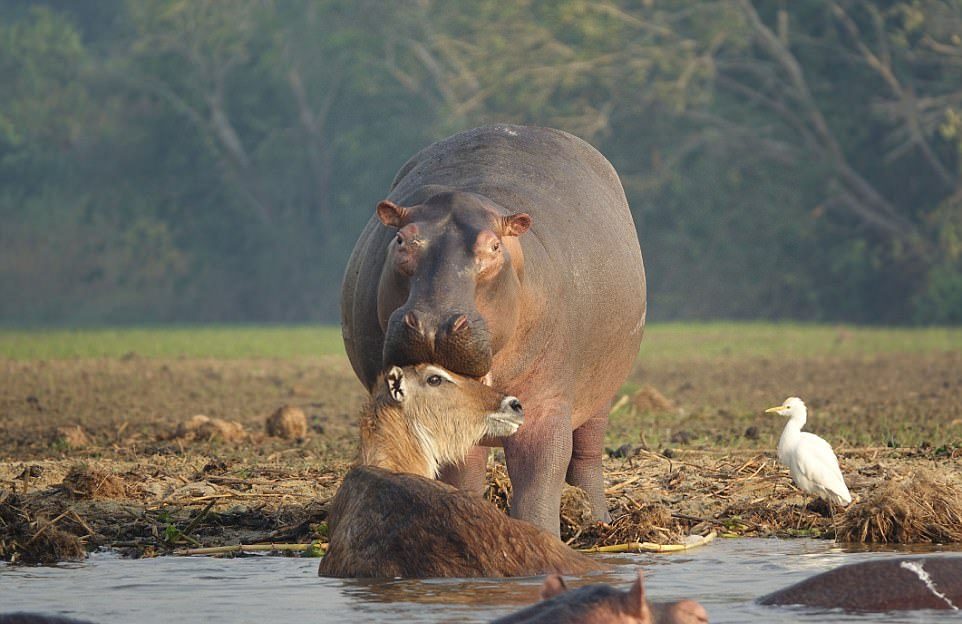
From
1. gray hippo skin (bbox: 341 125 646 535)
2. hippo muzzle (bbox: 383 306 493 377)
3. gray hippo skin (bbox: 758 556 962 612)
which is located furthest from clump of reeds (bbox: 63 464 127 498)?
gray hippo skin (bbox: 758 556 962 612)

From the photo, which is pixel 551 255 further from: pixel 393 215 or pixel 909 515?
pixel 909 515

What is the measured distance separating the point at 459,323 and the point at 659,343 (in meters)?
20.0

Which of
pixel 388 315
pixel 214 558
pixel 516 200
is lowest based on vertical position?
pixel 214 558

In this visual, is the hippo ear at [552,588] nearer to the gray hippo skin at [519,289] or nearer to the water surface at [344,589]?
the water surface at [344,589]

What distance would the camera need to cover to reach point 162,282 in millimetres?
46938

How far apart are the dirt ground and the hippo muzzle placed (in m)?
1.54

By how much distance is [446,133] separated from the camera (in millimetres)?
37969

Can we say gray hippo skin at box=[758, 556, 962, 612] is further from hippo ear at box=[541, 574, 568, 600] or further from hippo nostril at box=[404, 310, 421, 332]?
hippo nostril at box=[404, 310, 421, 332]

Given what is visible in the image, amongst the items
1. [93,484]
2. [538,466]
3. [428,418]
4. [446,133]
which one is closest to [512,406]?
[428,418]

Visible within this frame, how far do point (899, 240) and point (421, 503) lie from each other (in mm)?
27917

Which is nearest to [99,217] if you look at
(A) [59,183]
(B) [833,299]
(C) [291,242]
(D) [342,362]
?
(A) [59,183]

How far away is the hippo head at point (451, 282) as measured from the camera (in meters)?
5.30

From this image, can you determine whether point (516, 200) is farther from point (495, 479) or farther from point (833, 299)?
point (833, 299)

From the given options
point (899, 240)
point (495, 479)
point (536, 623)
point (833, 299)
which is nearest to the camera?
point (536, 623)
